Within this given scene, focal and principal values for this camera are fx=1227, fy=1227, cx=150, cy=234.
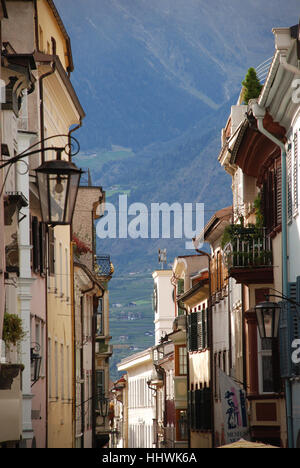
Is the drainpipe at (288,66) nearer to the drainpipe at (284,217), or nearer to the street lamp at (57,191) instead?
the drainpipe at (284,217)

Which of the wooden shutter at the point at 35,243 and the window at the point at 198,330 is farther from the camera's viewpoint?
the window at the point at 198,330

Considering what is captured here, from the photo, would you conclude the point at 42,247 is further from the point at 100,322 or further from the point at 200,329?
the point at 100,322

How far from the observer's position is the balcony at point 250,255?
31.1 m

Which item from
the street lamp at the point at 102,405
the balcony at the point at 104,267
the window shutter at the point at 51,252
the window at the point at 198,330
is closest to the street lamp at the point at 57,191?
the window shutter at the point at 51,252

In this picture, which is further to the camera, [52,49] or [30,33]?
[52,49]

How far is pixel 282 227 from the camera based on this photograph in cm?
2739

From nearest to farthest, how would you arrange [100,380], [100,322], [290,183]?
[290,183] < [100,380] < [100,322]

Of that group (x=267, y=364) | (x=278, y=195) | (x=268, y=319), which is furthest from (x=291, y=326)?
(x=267, y=364)

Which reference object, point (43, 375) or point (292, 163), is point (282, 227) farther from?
point (43, 375)

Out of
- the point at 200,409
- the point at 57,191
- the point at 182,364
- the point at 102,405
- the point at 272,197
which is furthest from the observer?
the point at 182,364

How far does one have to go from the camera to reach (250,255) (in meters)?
31.7

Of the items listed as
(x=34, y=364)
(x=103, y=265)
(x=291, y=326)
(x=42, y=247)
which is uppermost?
(x=103, y=265)

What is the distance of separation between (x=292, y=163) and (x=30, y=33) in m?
11.0
